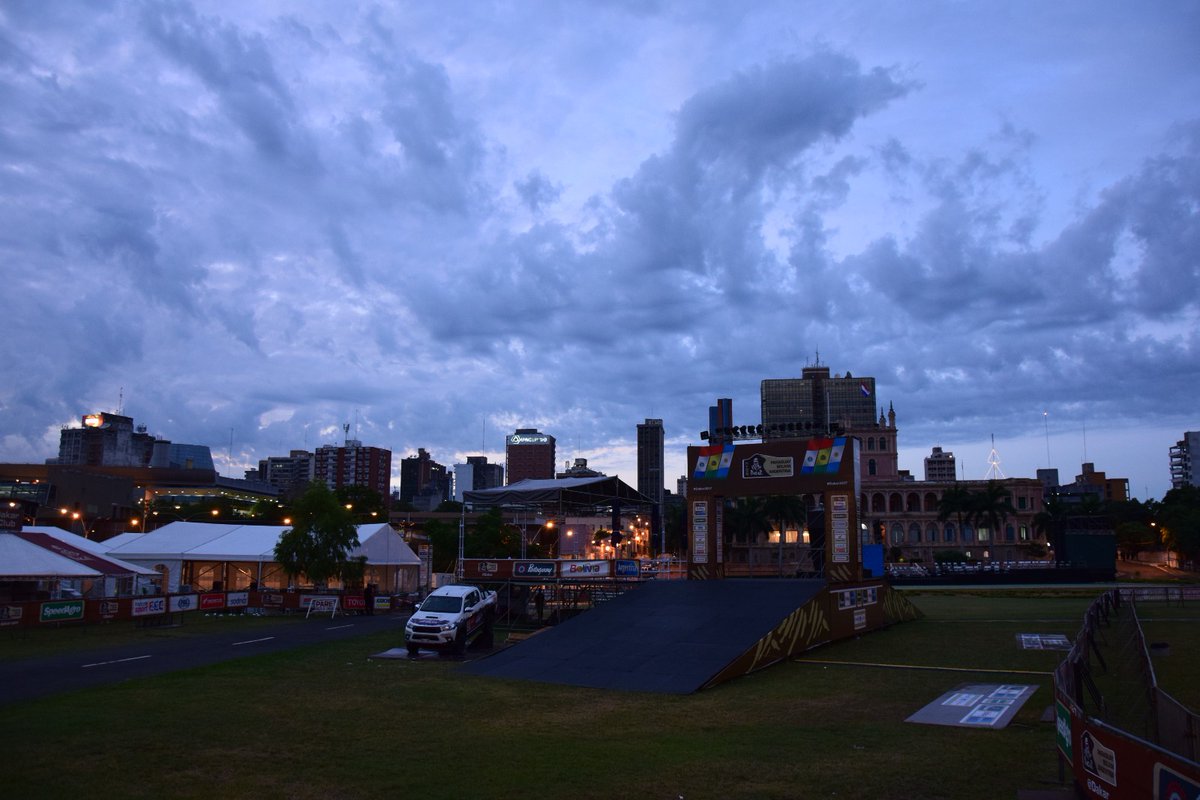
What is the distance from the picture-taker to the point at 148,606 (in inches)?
1436

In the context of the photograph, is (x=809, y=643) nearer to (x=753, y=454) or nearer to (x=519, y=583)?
(x=753, y=454)

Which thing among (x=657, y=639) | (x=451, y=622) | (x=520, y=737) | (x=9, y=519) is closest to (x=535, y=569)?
(x=451, y=622)

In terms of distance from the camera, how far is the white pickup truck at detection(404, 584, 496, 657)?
1002 inches

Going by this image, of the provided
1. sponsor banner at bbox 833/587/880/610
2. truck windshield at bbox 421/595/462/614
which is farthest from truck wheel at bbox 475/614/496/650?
sponsor banner at bbox 833/587/880/610

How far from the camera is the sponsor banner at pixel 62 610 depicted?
33.6 m

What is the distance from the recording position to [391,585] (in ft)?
175

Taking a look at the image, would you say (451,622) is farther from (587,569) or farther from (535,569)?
(587,569)

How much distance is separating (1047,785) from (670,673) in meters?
10.3

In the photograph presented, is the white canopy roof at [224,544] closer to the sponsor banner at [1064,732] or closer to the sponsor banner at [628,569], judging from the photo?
the sponsor banner at [628,569]

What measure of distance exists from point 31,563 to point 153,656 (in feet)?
44.9

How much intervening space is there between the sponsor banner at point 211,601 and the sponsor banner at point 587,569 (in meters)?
19.0

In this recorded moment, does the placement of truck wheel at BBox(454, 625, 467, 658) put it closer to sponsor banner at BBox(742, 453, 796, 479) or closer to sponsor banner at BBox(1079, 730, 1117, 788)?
sponsor banner at BBox(742, 453, 796, 479)

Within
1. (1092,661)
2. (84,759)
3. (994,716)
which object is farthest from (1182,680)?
(84,759)

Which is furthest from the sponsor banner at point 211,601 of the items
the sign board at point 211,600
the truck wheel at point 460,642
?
the truck wheel at point 460,642
